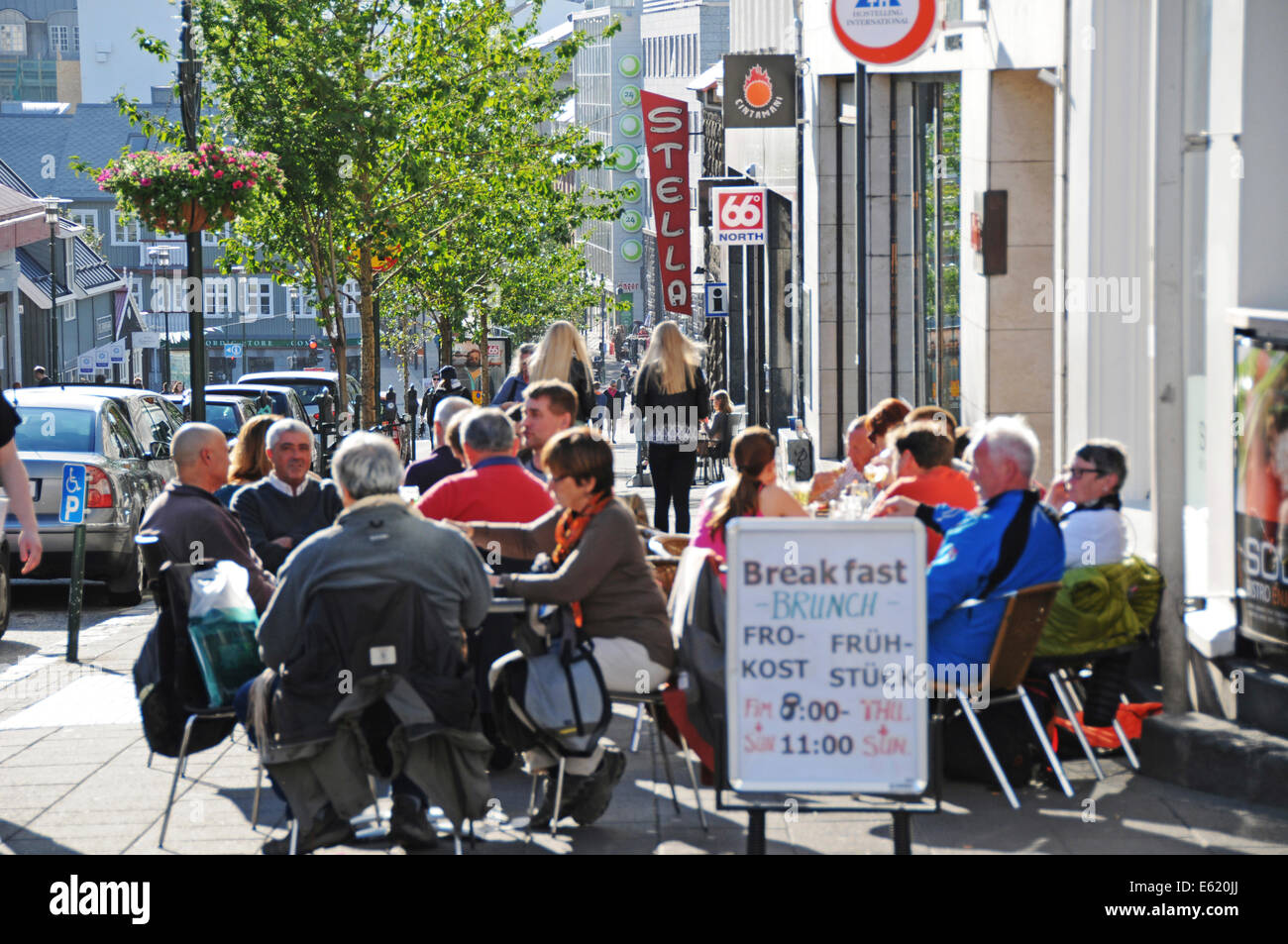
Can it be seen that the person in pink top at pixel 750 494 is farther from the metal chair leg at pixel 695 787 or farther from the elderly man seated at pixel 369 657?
the elderly man seated at pixel 369 657

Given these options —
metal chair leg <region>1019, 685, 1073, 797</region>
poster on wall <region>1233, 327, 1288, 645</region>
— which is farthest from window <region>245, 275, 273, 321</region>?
metal chair leg <region>1019, 685, 1073, 797</region>

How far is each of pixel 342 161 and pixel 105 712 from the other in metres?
19.3

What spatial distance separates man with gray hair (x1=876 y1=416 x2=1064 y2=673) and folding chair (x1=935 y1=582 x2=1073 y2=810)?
72 millimetres

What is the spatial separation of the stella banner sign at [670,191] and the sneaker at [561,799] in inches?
1152

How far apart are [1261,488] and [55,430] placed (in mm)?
9794

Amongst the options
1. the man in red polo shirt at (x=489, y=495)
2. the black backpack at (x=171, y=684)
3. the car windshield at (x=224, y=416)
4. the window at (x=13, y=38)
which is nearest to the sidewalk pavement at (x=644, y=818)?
the black backpack at (x=171, y=684)

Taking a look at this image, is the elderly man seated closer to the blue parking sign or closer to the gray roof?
the blue parking sign

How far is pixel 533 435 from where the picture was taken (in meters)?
8.43

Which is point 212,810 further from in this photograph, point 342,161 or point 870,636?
point 342,161

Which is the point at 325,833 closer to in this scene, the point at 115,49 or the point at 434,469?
the point at 434,469

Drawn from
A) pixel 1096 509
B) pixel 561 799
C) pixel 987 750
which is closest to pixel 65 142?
pixel 1096 509

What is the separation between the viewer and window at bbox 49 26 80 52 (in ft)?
506

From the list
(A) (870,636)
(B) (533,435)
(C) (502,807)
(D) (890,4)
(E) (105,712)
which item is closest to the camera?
(A) (870,636)
